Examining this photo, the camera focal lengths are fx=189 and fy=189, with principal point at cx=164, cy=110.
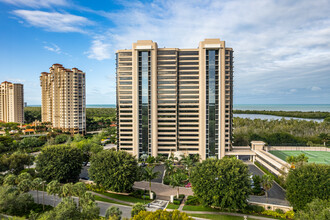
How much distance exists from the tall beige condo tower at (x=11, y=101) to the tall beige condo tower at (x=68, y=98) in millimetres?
40482

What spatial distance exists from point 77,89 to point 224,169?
94.1 meters

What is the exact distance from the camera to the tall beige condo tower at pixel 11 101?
129 meters

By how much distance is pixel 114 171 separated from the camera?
38031 millimetres

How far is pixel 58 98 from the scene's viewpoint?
107 m

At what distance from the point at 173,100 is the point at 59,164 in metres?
39.3

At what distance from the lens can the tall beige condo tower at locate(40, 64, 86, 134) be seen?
103 m

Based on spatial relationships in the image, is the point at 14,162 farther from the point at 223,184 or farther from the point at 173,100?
the point at 223,184

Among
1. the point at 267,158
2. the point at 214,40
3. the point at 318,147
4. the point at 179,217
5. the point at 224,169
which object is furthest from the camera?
the point at 318,147

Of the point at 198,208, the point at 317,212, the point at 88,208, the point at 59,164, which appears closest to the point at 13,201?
the point at 59,164

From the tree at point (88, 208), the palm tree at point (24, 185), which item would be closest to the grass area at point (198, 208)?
the tree at point (88, 208)

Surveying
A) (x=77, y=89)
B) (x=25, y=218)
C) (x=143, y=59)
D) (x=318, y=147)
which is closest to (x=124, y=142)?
(x=143, y=59)

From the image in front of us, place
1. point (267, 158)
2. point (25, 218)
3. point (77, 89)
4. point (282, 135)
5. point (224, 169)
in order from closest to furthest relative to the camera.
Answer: point (25, 218) → point (224, 169) → point (267, 158) → point (282, 135) → point (77, 89)

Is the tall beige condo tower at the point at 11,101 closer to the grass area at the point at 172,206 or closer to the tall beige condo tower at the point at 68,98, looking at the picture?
the tall beige condo tower at the point at 68,98

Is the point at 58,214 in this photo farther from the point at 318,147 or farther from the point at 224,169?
the point at 318,147
